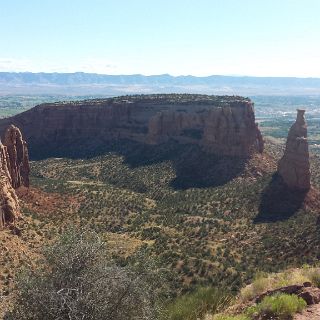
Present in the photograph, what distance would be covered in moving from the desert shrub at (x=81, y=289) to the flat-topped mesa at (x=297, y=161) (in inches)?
1991

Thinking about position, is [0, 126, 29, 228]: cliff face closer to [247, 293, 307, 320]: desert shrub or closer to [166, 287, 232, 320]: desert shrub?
[166, 287, 232, 320]: desert shrub

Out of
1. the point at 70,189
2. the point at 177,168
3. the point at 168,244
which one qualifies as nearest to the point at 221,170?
the point at 177,168

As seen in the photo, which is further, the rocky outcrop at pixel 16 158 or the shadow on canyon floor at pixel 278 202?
the shadow on canyon floor at pixel 278 202

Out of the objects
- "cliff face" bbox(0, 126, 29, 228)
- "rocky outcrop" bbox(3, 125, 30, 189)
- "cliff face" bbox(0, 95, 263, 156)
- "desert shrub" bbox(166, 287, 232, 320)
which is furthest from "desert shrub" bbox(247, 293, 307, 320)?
"cliff face" bbox(0, 95, 263, 156)

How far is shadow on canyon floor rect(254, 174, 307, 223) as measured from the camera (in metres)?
60.8

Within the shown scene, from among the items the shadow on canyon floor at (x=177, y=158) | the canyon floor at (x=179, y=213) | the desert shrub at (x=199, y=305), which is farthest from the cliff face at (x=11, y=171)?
the desert shrub at (x=199, y=305)

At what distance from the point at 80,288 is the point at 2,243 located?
75.5ft

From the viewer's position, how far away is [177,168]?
85.1 m

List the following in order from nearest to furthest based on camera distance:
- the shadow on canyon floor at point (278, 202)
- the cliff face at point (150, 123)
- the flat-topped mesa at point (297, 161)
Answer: the shadow on canyon floor at point (278, 202)
the flat-topped mesa at point (297, 161)
the cliff face at point (150, 123)

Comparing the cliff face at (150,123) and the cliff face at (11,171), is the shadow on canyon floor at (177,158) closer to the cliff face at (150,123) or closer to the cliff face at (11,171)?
the cliff face at (150,123)

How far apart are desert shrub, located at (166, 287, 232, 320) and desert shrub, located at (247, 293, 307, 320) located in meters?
3.41

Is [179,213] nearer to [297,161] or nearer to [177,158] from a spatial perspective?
[297,161]

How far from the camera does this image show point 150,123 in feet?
331

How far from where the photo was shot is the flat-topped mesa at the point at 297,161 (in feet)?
219
